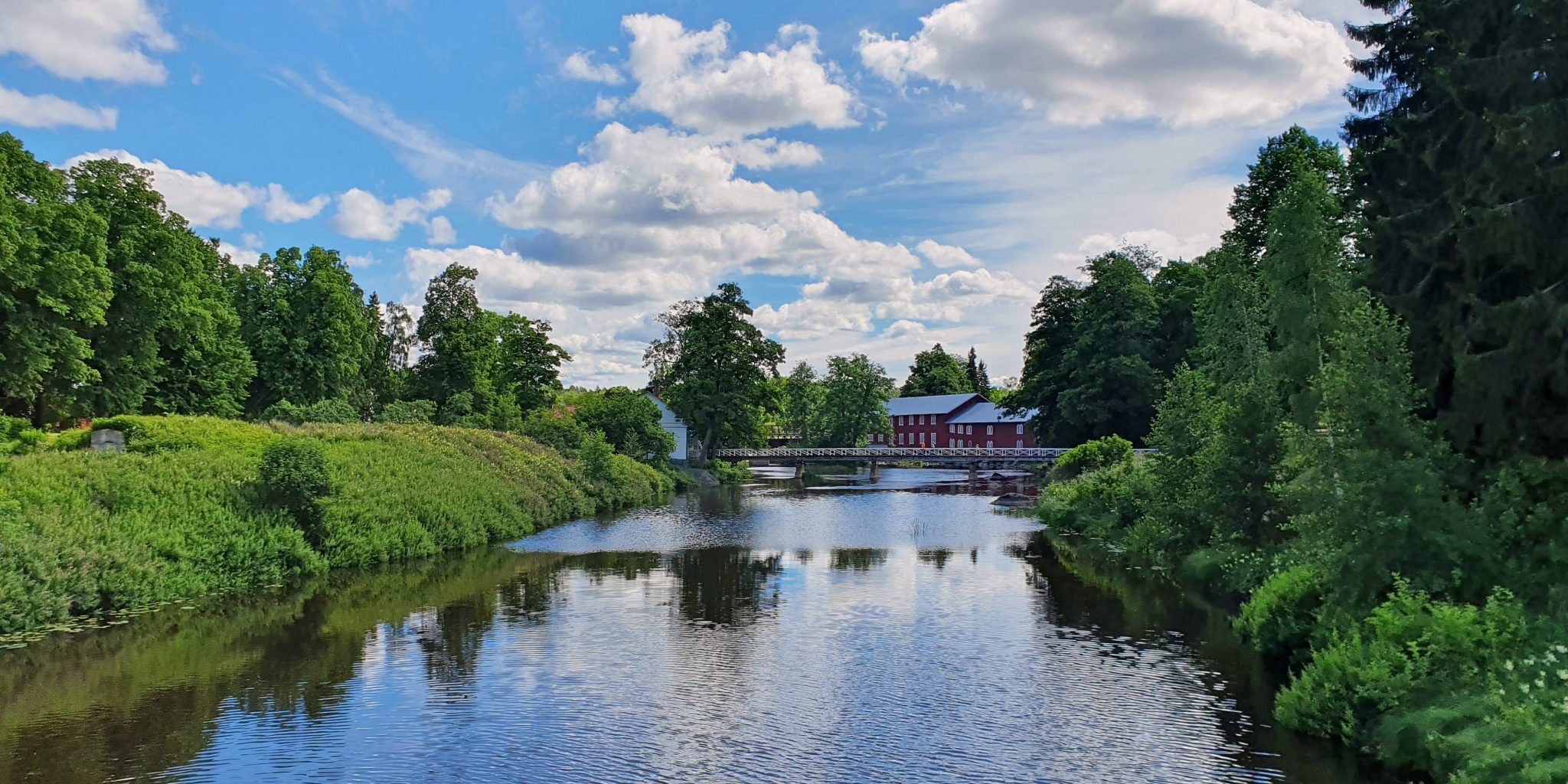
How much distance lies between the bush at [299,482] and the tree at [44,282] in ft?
47.9

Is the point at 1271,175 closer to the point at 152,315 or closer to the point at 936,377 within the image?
the point at 152,315

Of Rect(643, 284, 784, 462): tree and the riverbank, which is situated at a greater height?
Rect(643, 284, 784, 462): tree

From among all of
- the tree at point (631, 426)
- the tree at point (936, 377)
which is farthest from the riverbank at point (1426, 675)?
the tree at point (936, 377)

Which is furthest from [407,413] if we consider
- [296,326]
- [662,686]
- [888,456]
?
[662,686]

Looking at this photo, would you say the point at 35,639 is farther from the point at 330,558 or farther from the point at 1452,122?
the point at 1452,122

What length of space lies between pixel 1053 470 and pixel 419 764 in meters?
45.7

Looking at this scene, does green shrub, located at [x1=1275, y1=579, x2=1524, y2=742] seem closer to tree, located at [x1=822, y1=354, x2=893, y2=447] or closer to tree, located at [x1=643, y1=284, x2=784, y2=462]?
tree, located at [x1=643, y1=284, x2=784, y2=462]

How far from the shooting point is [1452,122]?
1738 cm

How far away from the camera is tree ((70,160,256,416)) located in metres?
44.5

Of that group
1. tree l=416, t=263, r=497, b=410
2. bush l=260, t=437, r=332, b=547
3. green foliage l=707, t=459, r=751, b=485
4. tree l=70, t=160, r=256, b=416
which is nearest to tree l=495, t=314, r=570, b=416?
tree l=416, t=263, r=497, b=410

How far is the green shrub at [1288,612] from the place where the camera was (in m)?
17.0

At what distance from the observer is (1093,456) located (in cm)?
4953

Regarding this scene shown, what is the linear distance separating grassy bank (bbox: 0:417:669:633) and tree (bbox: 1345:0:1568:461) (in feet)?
84.9

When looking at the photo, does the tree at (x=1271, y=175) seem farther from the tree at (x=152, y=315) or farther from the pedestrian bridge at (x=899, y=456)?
the tree at (x=152, y=315)
